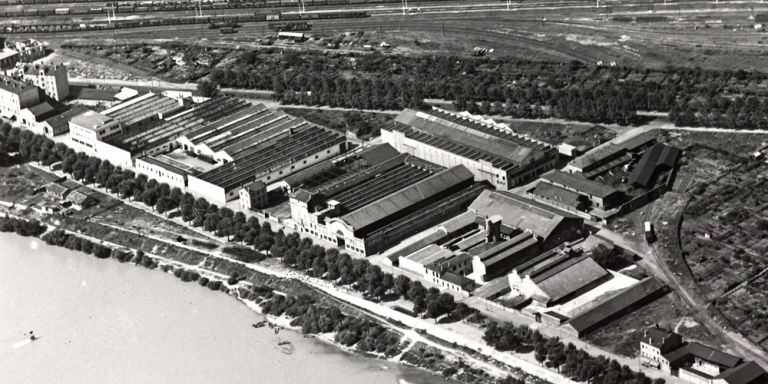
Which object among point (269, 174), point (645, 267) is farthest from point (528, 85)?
point (645, 267)

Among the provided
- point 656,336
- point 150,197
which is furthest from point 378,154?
point 656,336

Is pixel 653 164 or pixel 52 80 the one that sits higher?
pixel 52 80

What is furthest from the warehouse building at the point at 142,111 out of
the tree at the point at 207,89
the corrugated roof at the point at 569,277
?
the corrugated roof at the point at 569,277

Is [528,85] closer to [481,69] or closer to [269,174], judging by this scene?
[481,69]

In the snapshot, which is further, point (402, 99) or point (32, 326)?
point (402, 99)

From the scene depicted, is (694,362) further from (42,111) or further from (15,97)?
(15,97)

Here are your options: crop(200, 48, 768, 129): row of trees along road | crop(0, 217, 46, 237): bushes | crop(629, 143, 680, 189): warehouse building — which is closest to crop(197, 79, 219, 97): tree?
crop(200, 48, 768, 129): row of trees along road
